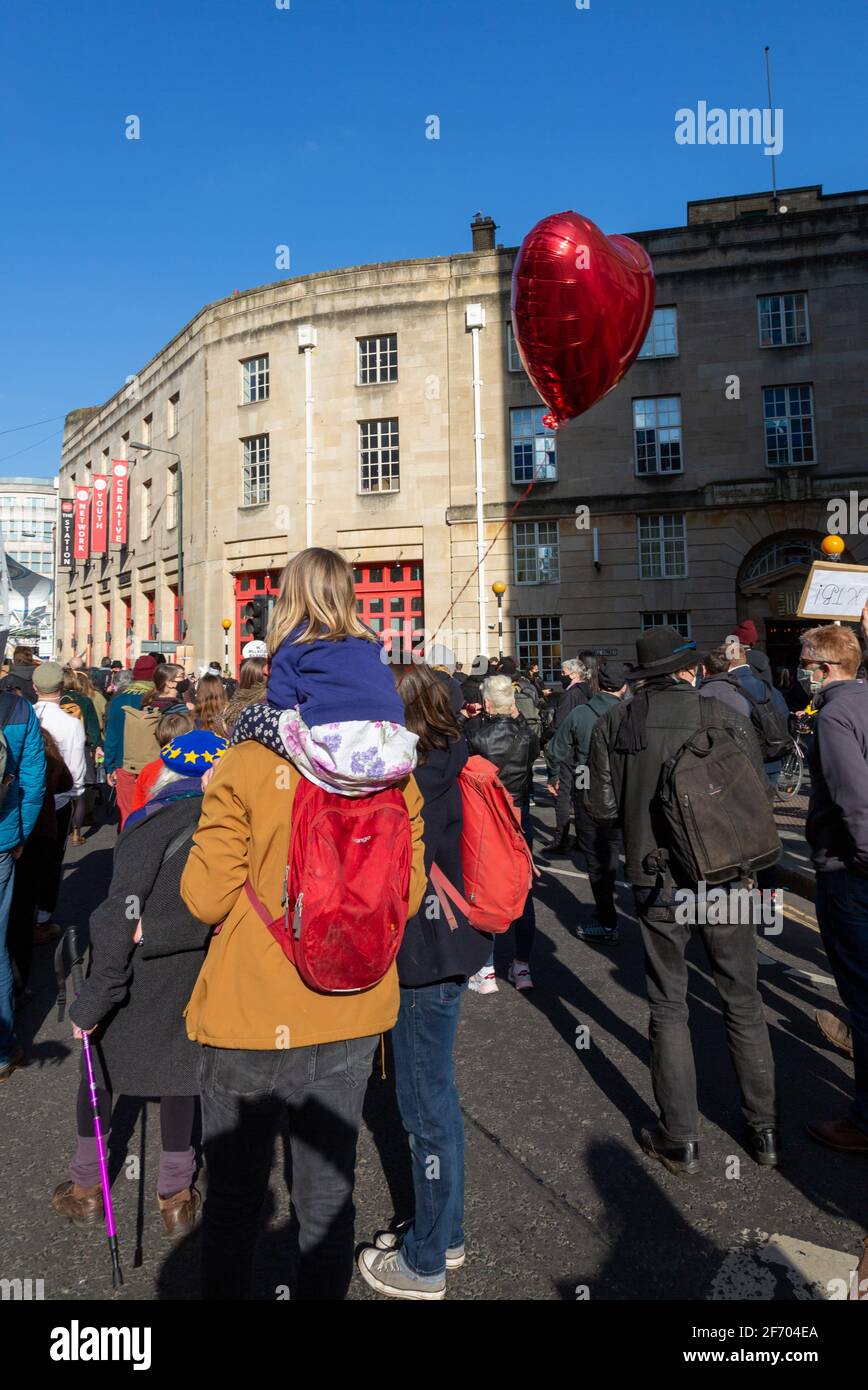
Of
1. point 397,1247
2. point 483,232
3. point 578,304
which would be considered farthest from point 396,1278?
point 483,232

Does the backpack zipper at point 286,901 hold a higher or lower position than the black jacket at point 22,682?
lower

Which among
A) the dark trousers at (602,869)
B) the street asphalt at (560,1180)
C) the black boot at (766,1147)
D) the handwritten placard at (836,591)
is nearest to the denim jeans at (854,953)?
the street asphalt at (560,1180)

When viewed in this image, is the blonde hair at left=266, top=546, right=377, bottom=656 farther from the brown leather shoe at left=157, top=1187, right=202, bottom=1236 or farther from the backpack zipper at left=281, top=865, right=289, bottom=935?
the brown leather shoe at left=157, top=1187, right=202, bottom=1236

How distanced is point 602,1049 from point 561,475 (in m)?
22.3

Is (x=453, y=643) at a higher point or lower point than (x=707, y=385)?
lower

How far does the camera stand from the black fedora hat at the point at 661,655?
12.3ft

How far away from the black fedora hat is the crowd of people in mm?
11

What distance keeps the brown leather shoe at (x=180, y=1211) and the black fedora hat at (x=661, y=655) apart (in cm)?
266

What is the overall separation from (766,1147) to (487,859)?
1751 millimetres

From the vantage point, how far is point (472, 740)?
→ 620 cm

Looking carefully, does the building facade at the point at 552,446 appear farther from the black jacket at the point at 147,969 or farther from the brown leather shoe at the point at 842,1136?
the brown leather shoe at the point at 842,1136

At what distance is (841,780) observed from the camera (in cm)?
359
